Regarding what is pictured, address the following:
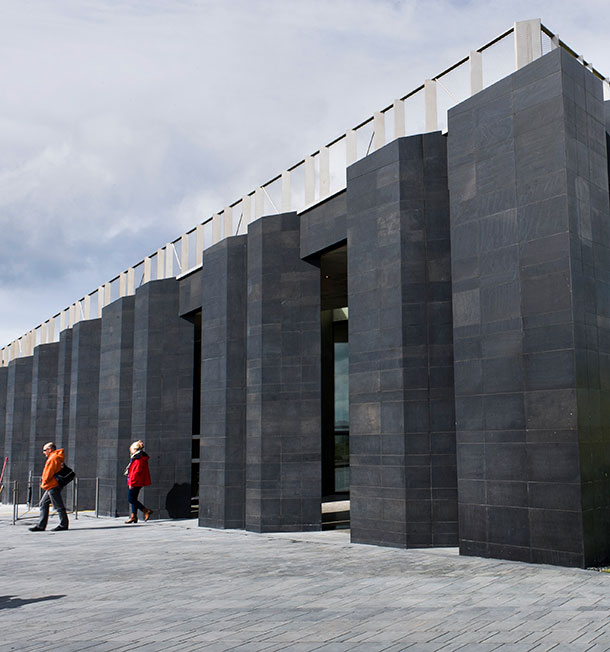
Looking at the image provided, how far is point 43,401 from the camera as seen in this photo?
3725 centimetres

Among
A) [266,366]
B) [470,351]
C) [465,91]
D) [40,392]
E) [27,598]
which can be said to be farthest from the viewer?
[40,392]

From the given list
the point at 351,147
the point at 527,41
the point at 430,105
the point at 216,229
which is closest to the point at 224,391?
the point at 216,229

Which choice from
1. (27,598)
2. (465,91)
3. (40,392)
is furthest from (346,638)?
(40,392)

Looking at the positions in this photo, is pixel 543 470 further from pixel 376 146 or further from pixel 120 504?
pixel 120 504

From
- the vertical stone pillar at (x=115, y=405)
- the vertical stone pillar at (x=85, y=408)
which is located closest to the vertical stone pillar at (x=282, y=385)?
the vertical stone pillar at (x=115, y=405)

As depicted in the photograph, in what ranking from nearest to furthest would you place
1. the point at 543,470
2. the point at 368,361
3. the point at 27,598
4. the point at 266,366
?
the point at 27,598, the point at 543,470, the point at 368,361, the point at 266,366

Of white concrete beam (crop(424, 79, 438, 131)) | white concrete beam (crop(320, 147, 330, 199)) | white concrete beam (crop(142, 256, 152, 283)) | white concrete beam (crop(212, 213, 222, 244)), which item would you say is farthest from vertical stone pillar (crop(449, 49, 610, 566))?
white concrete beam (crop(142, 256, 152, 283))

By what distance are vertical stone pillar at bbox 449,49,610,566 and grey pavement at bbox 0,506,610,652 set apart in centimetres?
83

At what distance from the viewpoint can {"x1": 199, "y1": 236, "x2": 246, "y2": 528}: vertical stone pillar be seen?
18.4 m

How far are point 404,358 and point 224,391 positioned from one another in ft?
20.2

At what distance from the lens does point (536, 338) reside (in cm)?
1171

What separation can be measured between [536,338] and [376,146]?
580 cm

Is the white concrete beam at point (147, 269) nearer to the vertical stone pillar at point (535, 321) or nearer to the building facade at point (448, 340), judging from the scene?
the building facade at point (448, 340)

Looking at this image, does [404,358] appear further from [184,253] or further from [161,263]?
[161,263]
